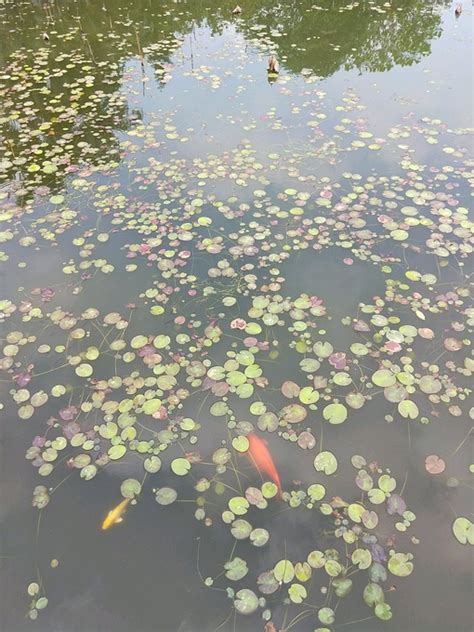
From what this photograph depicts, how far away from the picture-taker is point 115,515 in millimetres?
2209

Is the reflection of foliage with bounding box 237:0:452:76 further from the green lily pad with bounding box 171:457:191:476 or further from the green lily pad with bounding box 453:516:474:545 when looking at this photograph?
the green lily pad with bounding box 453:516:474:545

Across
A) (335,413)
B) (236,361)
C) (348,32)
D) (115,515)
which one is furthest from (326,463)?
(348,32)

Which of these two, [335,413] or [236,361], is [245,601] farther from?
[236,361]

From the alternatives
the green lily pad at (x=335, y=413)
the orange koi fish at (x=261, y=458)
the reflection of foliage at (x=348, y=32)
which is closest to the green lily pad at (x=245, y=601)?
the orange koi fish at (x=261, y=458)

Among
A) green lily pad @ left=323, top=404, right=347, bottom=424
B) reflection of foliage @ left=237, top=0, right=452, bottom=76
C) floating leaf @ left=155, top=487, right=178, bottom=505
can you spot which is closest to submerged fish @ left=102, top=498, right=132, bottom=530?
floating leaf @ left=155, top=487, right=178, bottom=505

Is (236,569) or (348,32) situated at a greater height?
(348,32)

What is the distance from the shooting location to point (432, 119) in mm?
5258

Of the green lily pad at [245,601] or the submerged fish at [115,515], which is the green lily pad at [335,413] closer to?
the green lily pad at [245,601]

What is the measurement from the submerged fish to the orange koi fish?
0.69 m

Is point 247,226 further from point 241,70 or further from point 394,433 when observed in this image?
point 241,70

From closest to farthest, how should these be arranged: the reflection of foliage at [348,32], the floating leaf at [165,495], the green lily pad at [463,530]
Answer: the green lily pad at [463,530] < the floating leaf at [165,495] < the reflection of foliage at [348,32]

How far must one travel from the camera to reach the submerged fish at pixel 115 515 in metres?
2.19

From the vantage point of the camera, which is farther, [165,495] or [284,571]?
[165,495]

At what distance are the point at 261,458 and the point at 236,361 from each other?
2.16 feet
